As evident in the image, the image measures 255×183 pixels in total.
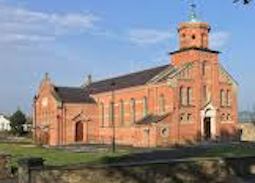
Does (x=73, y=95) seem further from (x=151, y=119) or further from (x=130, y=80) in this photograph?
(x=151, y=119)

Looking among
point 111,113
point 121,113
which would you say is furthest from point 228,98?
point 111,113

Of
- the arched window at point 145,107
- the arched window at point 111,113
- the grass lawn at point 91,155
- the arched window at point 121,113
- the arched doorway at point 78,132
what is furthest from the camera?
the arched doorway at point 78,132

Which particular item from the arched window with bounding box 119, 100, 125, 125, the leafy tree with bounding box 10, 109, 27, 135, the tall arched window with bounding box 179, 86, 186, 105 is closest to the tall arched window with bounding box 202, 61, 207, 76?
the tall arched window with bounding box 179, 86, 186, 105

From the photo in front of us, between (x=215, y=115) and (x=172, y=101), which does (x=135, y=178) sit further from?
(x=215, y=115)

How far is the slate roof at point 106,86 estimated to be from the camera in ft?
190

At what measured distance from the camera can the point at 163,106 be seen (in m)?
52.2

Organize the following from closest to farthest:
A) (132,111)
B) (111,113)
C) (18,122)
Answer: (132,111), (111,113), (18,122)

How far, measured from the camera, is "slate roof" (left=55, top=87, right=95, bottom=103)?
64.2 meters

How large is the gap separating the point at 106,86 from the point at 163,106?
65.0 ft

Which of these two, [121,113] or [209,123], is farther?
[121,113]

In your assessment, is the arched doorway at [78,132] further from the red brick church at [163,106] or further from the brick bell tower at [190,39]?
the brick bell tower at [190,39]

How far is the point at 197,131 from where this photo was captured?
52094mm

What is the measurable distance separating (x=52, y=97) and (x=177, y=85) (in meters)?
21.5

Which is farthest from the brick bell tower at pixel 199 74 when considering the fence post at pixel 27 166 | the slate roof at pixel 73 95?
the fence post at pixel 27 166
